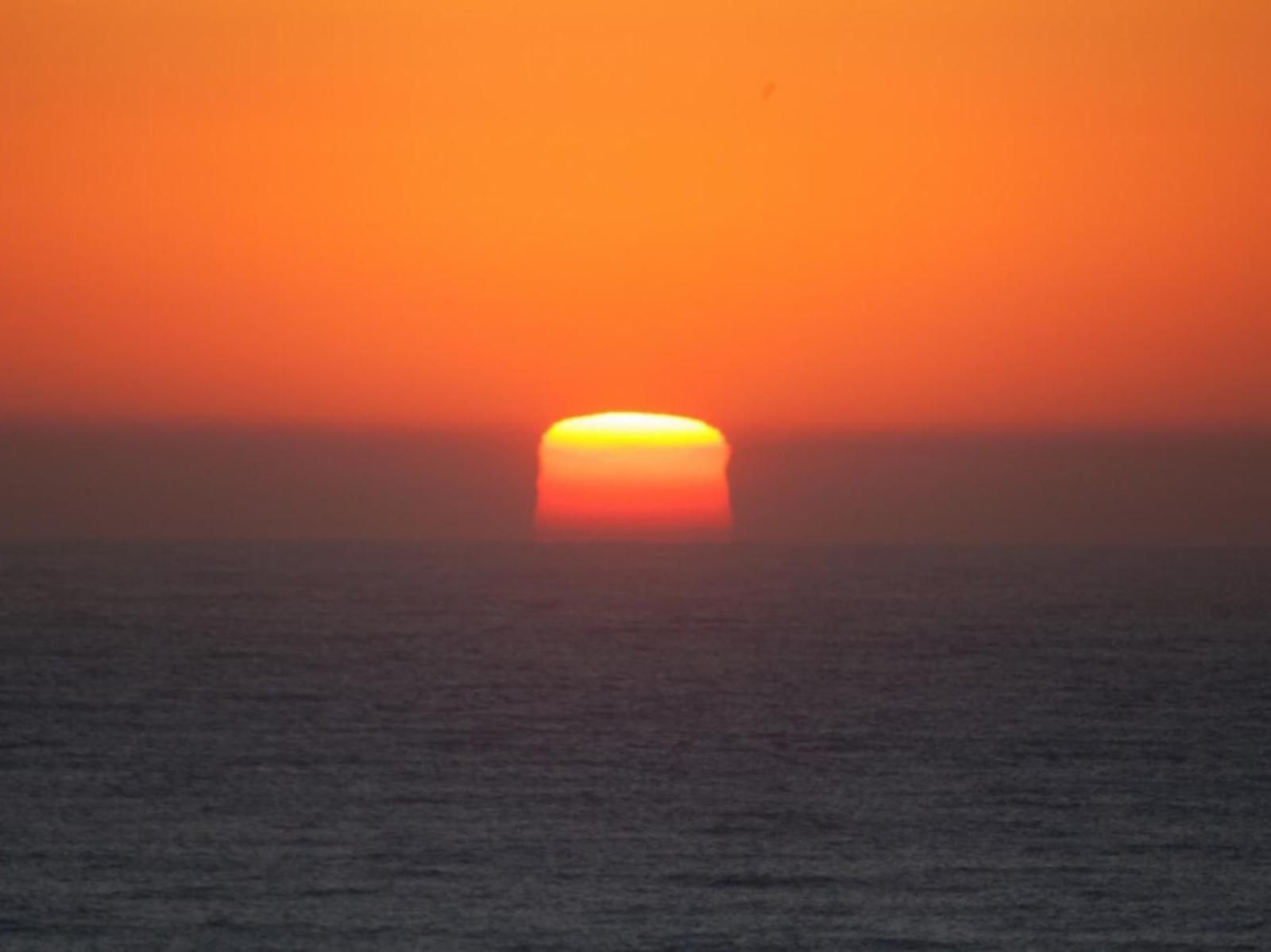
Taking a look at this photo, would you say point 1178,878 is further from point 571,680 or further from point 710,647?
point 710,647

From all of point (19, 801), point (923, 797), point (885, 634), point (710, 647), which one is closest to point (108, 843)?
point (19, 801)

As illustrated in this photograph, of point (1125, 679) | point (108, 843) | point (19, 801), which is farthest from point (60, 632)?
point (108, 843)

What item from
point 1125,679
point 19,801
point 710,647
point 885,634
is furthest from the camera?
point 885,634

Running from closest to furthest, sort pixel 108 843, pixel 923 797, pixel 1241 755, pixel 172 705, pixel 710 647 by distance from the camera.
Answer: pixel 108 843
pixel 923 797
pixel 1241 755
pixel 172 705
pixel 710 647

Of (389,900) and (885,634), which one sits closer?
(389,900)

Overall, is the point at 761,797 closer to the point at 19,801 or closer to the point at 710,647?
the point at 19,801

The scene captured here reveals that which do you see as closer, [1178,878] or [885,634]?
[1178,878]
